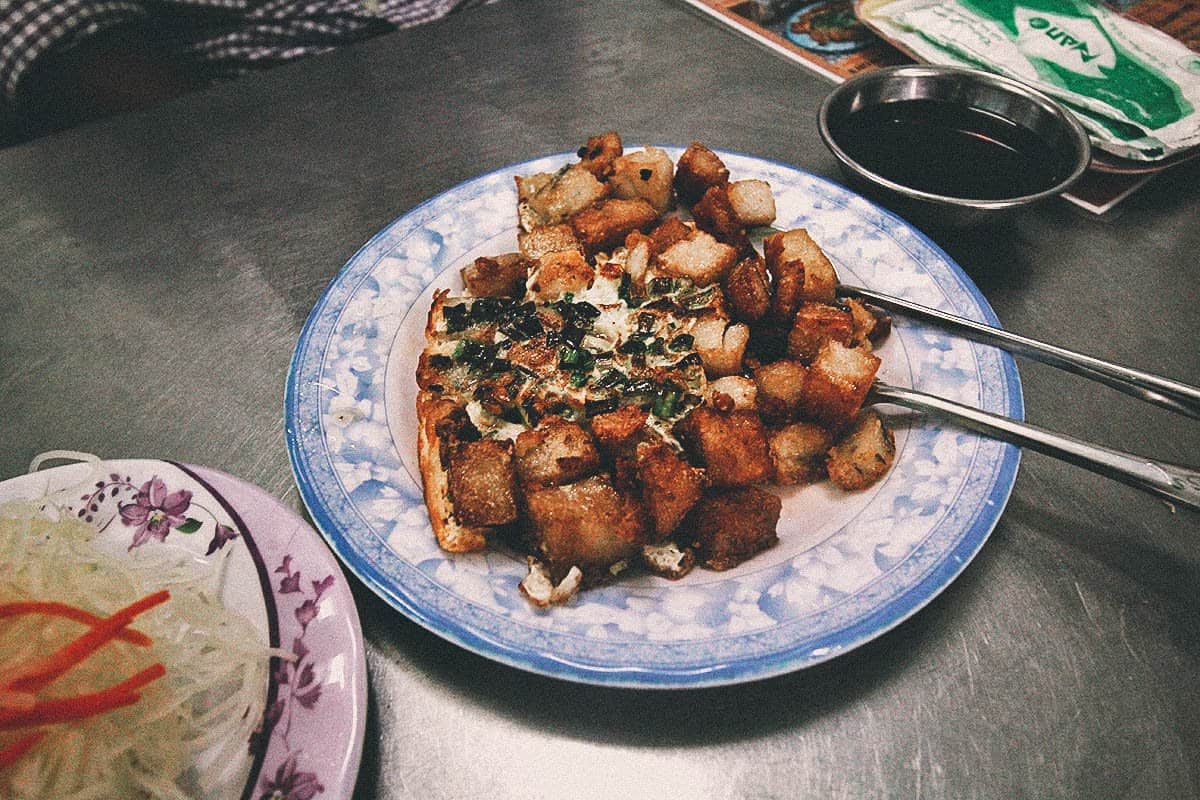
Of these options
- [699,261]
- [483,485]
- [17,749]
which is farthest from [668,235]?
[17,749]

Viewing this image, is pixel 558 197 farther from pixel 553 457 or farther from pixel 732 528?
pixel 732 528

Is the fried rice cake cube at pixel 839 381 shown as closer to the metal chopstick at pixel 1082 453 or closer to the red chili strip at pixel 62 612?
the metal chopstick at pixel 1082 453

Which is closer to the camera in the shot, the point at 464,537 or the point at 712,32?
the point at 464,537

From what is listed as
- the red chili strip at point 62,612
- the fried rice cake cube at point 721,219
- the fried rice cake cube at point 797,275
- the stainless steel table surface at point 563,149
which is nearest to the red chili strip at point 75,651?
the red chili strip at point 62,612

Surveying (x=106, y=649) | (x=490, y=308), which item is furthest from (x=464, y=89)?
(x=106, y=649)

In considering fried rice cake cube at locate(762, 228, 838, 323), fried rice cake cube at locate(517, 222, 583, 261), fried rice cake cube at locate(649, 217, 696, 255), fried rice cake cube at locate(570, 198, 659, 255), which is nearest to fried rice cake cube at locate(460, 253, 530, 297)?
fried rice cake cube at locate(517, 222, 583, 261)

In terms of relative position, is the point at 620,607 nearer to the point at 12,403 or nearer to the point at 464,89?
the point at 12,403

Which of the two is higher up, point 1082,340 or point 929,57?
point 929,57
